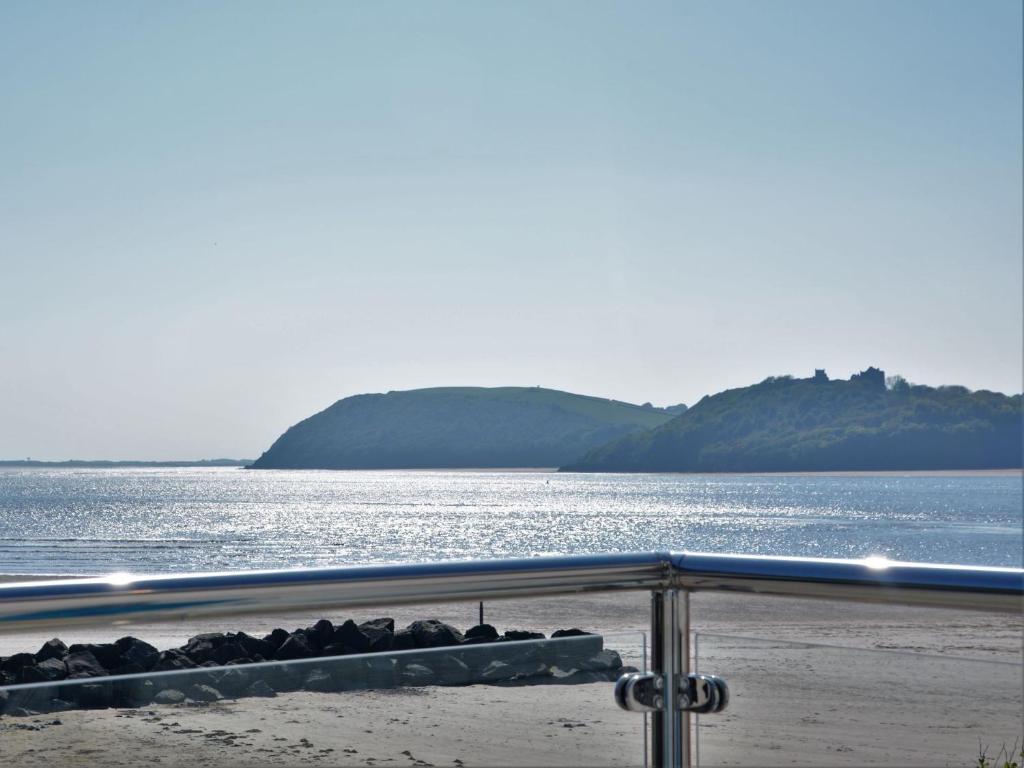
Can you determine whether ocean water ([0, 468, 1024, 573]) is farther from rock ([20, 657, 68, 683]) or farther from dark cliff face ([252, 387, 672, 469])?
dark cliff face ([252, 387, 672, 469])

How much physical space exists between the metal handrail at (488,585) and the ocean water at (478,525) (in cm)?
2495

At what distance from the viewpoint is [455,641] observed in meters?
2.02

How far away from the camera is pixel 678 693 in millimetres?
1868

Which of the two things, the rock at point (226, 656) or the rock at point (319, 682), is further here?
the rock at point (226, 656)

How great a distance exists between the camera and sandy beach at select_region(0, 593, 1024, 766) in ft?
5.07

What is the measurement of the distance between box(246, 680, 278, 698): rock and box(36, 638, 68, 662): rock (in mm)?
1253

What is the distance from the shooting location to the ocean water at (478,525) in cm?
4788

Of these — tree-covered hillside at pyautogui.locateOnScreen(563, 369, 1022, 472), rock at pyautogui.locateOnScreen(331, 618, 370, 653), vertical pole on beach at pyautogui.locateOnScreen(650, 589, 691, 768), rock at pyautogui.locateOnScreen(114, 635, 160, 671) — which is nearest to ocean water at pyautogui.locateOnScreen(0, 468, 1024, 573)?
rock at pyautogui.locateOnScreen(331, 618, 370, 653)

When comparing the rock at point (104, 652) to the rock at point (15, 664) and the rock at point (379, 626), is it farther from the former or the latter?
the rock at point (379, 626)

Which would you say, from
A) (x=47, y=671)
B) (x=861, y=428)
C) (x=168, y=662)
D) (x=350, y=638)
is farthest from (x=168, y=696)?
(x=861, y=428)

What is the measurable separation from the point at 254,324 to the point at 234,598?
81386mm

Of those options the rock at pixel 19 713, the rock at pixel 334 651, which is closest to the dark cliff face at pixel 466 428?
the rock at pixel 334 651

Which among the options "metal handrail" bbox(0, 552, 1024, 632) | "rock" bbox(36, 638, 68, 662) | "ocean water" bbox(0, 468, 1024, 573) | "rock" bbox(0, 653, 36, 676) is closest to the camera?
"metal handrail" bbox(0, 552, 1024, 632)

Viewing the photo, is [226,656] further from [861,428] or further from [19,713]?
[861,428]
